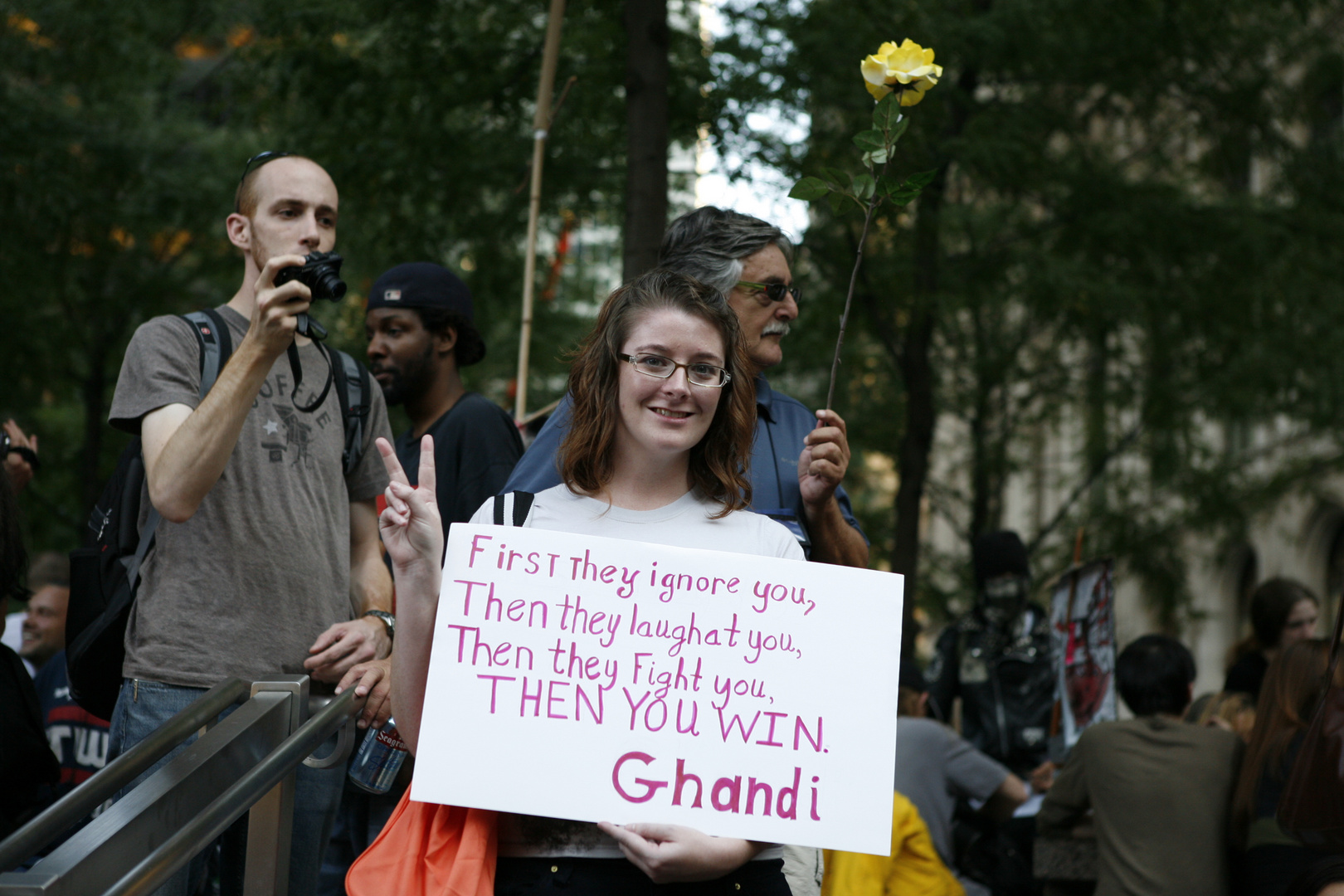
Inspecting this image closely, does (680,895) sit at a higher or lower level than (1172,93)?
lower

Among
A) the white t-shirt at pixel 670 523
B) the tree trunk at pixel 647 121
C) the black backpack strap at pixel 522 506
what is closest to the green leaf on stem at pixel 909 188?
the white t-shirt at pixel 670 523

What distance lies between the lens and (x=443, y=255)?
362 inches

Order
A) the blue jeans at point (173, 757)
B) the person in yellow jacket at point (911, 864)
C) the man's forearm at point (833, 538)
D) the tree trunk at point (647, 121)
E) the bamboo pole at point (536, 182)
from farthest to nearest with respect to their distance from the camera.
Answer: the tree trunk at point (647, 121)
the person in yellow jacket at point (911, 864)
the bamboo pole at point (536, 182)
the man's forearm at point (833, 538)
the blue jeans at point (173, 757)

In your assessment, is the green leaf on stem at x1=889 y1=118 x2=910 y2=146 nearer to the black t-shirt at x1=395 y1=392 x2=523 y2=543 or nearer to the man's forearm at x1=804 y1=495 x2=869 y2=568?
the man's forearm at x1=804 y1=495 x2=869 y2=568

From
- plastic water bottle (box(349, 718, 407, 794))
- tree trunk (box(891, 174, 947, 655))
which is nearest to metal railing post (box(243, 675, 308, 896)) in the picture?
plastic water bottle (box(349, 718, 407, 794))

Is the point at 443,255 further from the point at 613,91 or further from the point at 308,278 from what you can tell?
the point at 308,278

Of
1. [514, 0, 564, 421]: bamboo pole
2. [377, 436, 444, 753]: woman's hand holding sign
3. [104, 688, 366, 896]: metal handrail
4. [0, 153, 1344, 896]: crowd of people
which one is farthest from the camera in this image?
[514, 0, 564, 421]: bamboo pole

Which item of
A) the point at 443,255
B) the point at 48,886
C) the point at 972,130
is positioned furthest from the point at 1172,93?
the point at 48,886

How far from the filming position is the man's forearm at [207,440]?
2803mm

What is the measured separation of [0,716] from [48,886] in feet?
5.42

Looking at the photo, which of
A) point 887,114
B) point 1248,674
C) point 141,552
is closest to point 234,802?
point 141,552

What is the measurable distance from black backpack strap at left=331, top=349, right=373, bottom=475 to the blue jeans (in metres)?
0.71

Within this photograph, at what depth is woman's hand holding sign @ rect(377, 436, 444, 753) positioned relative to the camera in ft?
7.65

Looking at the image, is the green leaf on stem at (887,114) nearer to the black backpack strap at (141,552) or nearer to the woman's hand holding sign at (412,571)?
the woman's hand holding sign at (412,571)
